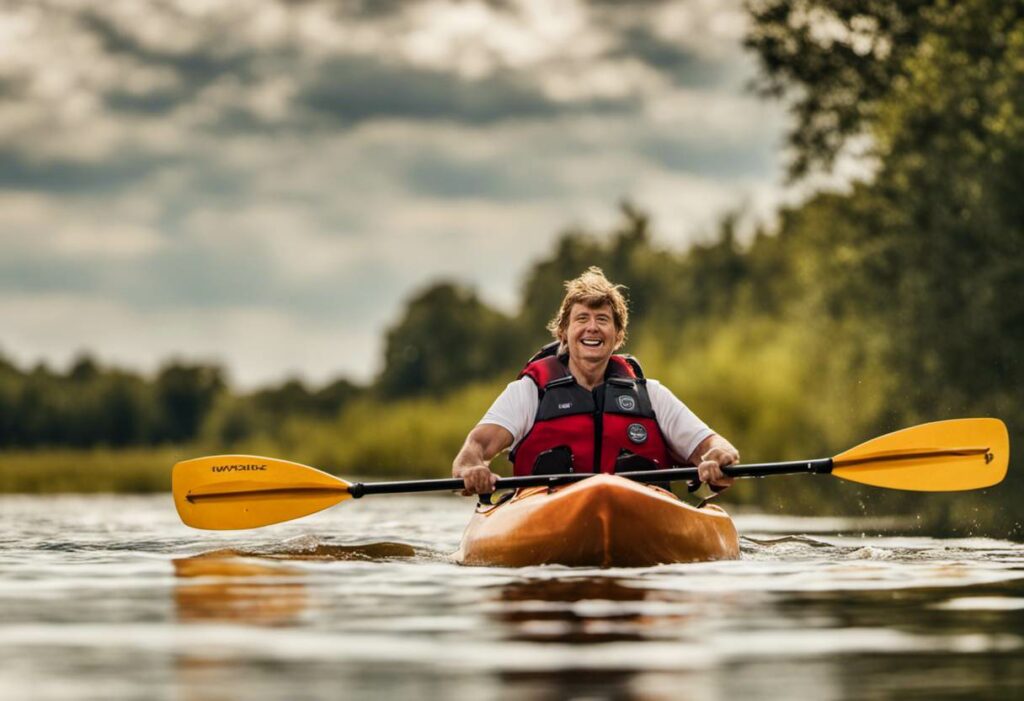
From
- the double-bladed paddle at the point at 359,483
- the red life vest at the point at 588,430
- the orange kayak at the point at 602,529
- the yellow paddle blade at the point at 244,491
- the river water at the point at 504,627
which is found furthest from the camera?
the yellow paddle blade at the point at 244,491

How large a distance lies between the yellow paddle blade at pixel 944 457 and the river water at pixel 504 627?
0.41 metres

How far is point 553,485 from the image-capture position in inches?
331

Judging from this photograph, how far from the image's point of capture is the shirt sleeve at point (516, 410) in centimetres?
882

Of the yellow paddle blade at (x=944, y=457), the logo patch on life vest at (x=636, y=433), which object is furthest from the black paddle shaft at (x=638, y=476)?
the yellow paddle blade at (x=944, y=457)

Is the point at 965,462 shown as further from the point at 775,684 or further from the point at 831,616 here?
the point at 775,684

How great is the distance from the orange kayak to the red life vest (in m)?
0.61

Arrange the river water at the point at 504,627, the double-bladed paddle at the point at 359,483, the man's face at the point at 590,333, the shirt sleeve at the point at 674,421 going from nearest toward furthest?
1. the river water at the point at 504,627
2. the man's face at the point at 590,333
3. the shirt sleeve at the point at 674,421
4. the double-bladed paddle at the point at 359,483

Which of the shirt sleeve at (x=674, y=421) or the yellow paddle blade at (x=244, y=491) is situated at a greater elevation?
the shirt sleeve at (x=674, y=421)

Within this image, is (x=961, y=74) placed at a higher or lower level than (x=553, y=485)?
higher

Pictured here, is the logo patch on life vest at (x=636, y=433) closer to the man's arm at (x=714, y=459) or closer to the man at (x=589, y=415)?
the man at (x=589, y=415)

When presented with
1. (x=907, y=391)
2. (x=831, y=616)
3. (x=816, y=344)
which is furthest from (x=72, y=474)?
(x=831, y=616)

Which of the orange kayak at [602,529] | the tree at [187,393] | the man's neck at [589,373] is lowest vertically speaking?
the orange kayak at [602,529]

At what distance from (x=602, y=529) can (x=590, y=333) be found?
175 cm

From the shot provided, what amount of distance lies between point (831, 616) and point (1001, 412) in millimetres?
13959
